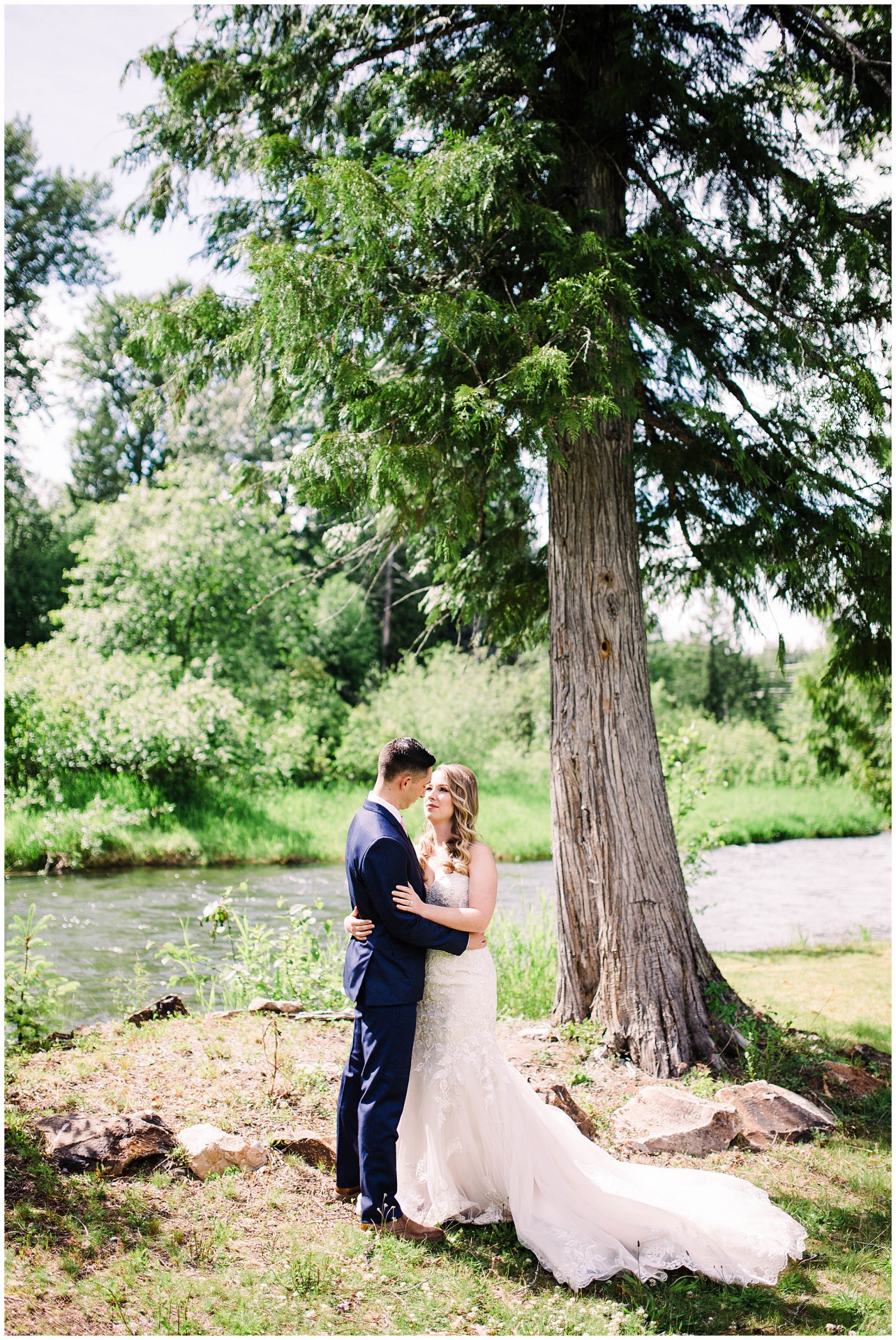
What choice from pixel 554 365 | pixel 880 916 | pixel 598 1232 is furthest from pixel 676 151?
pixel 880 916

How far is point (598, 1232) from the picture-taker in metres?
3.61

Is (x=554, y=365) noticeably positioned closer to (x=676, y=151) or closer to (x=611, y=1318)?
(x=676, y=151)

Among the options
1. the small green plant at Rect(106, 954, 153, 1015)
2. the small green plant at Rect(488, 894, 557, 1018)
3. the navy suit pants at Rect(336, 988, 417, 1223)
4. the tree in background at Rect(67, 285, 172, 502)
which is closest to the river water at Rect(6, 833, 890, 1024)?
the small green plant at Rect(106, 954, 153, 1015)

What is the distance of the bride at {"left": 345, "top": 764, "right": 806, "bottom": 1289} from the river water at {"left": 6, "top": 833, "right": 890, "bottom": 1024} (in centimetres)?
422

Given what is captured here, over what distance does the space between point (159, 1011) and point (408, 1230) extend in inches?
129

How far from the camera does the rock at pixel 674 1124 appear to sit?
15.0 feet

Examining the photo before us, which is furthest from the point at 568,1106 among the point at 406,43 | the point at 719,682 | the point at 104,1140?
the point at 719,682

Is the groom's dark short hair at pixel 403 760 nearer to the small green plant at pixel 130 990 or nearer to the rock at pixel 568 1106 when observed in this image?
the rock at pixel 568 1106

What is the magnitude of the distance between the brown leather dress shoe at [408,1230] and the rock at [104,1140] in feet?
3.47

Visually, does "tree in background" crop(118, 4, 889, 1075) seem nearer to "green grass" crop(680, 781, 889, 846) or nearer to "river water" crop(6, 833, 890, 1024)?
"river water" crop(6, 833, 890, 1024)

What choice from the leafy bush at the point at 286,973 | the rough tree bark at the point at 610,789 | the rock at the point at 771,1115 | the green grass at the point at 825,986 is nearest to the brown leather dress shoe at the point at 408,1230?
the rock at the point at 771,1115

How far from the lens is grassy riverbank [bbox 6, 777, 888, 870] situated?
13.9 meters

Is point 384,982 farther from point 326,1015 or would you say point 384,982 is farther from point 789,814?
point 789,814

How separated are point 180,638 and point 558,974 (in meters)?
15.1
